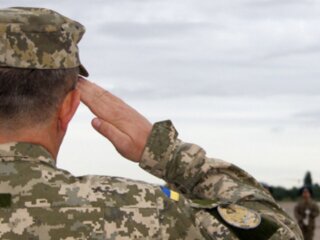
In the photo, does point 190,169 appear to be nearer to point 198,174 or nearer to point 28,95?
point 198,174

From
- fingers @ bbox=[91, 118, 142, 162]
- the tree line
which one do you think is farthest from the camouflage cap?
the tree line

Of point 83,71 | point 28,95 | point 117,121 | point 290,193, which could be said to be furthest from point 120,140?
point 290,193

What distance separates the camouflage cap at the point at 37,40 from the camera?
9.61ft

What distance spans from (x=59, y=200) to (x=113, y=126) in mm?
316

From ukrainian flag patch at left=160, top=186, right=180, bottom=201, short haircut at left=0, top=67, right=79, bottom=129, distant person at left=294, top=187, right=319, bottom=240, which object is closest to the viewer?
short haircut at left=0, top=67, right=79, bottom=129

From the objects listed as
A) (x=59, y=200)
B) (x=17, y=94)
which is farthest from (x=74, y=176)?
(x=17, y=94)

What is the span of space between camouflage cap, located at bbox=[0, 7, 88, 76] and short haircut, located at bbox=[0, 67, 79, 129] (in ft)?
0.11

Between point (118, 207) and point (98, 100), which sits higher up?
point (98, 100)

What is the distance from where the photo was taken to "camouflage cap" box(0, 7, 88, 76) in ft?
9.61

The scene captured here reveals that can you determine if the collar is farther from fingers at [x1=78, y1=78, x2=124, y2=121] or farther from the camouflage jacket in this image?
fingers at [x1=78, y1=78, x2=124, y2=121]

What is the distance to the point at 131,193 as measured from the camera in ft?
9.99

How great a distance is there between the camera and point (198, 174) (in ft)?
10.3

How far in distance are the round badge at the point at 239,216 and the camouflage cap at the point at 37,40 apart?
0.68m

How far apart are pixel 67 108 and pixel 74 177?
0.83ft
